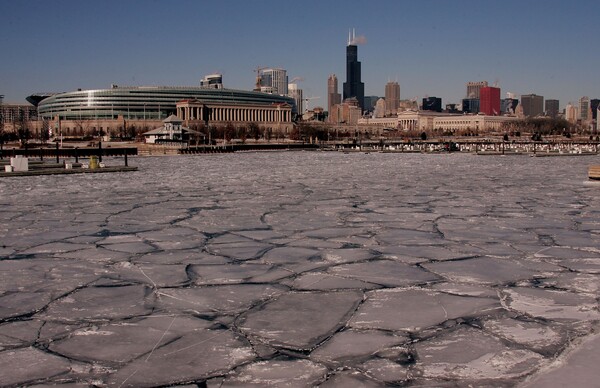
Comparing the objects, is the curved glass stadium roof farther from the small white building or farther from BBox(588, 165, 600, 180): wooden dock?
BBox(588, 165, 600, 180): wooden dock

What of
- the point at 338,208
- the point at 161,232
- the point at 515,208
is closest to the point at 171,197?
the point at 338,208

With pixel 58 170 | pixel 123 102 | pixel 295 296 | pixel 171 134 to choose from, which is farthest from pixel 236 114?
pixel 295 296

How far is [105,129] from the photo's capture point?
158125mm

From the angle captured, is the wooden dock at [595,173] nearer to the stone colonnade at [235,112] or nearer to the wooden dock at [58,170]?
the wooden dock at [58,170]

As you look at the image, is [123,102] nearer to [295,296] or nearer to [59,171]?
[59,171]

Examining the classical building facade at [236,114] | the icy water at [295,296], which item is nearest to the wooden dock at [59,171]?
the icy water at [295,296]

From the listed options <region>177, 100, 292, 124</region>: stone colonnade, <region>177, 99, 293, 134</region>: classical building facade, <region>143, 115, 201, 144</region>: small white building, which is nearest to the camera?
<region>143, 115, 201, 144</region>: small white building

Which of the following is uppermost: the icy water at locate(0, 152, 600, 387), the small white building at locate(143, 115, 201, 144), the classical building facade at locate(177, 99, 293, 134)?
the classical building facade at locate(177, 99, 293, 134)

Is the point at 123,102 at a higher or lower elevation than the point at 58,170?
higher

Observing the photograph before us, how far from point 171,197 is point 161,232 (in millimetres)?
6509

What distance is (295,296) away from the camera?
726cm


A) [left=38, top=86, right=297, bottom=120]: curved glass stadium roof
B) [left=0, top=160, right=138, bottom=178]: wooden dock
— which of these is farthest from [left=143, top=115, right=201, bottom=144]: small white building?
[left=38, top=86, right=297, bottom=120]: curved glass stadium roof

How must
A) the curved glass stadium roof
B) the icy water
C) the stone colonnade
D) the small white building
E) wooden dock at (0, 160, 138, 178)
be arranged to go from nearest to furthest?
1. the icy water
2. wooden dock at (0, 160, 138, 178)
3. the small white building
4. the stone colonnade
5. the curved glass stadium roof

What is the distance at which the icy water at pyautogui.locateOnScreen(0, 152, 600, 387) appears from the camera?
5180mm
